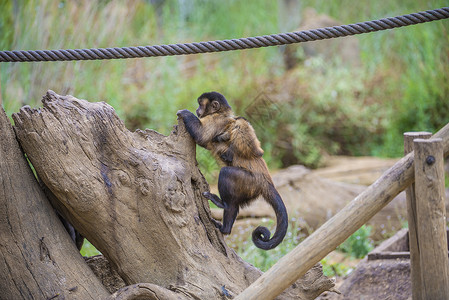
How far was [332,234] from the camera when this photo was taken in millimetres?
2602

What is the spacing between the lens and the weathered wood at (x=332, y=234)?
251 centimetres

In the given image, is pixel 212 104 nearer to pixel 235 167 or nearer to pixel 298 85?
pixel 235 167

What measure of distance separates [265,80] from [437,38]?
2716 mm

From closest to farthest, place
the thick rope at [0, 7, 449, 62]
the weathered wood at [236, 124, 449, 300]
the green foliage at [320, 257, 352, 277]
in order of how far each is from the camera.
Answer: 1. the weathered wood at [236, 124, 449, 300]
2. the thick rope at [0, 7, 449, 62]
3. the green foliage at [320, 257, 352, 277]

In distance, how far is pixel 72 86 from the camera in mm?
5914

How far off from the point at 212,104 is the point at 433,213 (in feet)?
4.81

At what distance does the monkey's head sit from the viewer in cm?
346

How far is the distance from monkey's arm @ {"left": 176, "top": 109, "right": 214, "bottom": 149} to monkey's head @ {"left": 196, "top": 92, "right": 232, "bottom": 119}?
0.93 feet

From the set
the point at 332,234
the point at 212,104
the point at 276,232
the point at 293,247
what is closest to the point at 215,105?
the point at 212,104

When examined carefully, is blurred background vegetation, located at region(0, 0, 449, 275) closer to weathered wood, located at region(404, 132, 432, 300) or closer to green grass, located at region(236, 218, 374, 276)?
green grass, located at region(236, 218, 374, 276)

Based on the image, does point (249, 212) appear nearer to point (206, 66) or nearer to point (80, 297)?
point (80, 297)

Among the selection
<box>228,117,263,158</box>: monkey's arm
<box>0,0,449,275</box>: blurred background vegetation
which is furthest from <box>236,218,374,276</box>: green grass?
<box>228,117,263,158</box>: monkey's arm

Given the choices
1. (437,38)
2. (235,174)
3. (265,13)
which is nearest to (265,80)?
(437,38)

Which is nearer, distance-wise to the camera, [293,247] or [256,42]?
[256,42]
